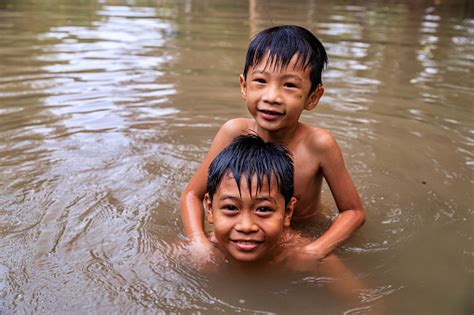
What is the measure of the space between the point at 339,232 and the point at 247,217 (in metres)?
0.71

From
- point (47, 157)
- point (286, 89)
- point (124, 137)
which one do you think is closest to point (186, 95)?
point (124, 137)

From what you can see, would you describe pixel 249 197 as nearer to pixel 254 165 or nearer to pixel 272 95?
pixel 254 165

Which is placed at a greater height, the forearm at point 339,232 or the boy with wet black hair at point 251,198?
the boy with wet black hair at point 251,198

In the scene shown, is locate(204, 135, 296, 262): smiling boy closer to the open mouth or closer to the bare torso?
the open mouth

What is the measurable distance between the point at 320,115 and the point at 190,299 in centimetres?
302

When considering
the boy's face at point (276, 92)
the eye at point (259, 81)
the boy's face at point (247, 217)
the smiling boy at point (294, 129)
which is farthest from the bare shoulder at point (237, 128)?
the boy's face at point (247, 217)

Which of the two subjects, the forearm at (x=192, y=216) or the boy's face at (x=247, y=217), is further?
the forearm at (x=192, y=216)

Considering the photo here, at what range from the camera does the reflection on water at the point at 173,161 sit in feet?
8.77

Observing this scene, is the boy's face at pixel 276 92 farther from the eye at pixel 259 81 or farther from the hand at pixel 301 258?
the hand at pixel 301 258

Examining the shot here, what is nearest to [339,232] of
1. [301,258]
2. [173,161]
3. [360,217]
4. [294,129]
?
[360,217]

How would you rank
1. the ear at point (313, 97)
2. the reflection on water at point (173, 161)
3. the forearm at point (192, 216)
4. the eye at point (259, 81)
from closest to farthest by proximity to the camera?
the reflection on water at point (173, 161) < the eye at point (259, 81) < the ear at point (313, 97) < the forearm at point (192, 216)

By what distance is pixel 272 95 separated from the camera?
2.73 metres

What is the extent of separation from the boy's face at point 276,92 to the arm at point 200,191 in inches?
9.9

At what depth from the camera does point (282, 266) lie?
2.81 m
